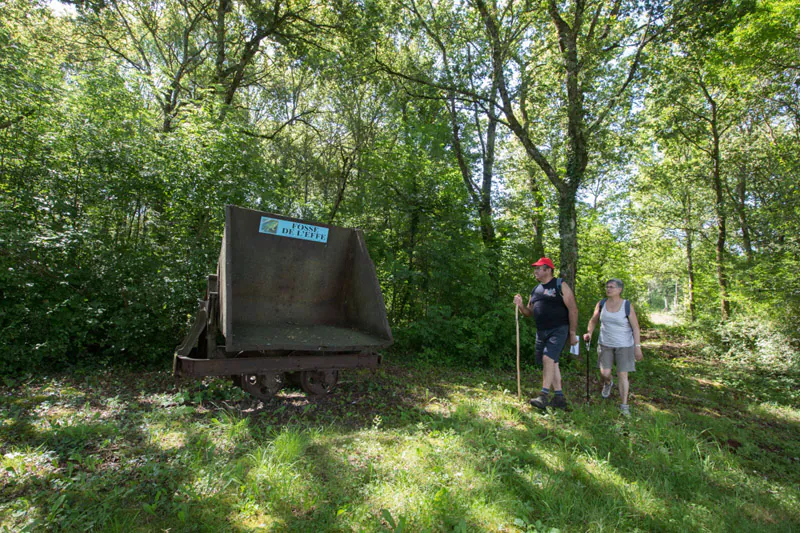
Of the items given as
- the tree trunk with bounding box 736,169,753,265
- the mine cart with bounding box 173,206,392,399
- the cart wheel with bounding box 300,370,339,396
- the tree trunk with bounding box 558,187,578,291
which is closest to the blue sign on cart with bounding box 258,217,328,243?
the mine cart with bounding box 173,206,392,399

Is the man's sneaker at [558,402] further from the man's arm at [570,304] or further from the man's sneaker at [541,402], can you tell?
the man's arm at [570,304]

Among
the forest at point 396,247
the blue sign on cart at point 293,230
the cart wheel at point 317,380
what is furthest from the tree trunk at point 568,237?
the cart wheel at point 317,380

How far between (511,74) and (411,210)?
4858 mm

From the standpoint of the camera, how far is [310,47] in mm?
10992

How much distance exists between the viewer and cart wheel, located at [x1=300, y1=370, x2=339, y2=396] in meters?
4.61

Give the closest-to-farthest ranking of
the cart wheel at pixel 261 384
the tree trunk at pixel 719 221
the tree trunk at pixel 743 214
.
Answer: the cart wheel at pixel 261 384
the tree trunk at pixel 719 221
the tree trunk at pixel 743 214

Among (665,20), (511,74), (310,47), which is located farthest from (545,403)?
(310,47)

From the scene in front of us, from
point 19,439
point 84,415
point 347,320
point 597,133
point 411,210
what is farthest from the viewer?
point 411,210

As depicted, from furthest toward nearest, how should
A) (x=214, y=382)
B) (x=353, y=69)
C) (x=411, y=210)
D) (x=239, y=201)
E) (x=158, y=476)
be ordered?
(x=353, y=69), (x=411, y=210), (x=239, y=201), (x=214, y=382), (x=158, y=476)

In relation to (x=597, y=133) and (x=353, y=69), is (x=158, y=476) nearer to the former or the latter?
(x=597, y=133)

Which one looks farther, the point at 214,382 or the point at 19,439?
the point at 214,382

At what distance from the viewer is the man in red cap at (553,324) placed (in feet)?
15.5

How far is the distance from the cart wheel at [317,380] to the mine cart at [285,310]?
0.01m

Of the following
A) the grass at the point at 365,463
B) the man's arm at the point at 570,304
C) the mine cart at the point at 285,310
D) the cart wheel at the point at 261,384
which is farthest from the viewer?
the man's arm at the point at 570,304
